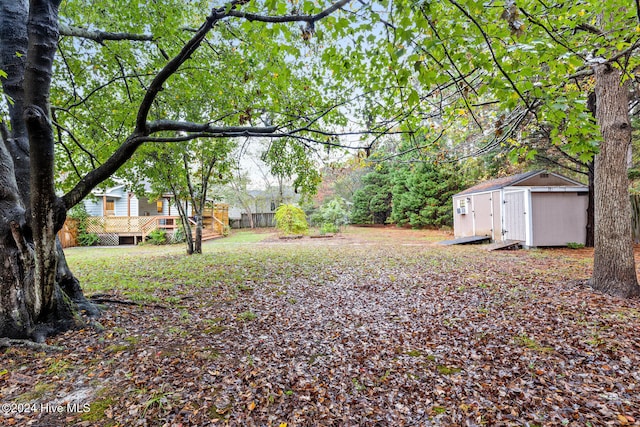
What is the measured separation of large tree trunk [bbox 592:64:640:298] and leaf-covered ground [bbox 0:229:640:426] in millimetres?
510

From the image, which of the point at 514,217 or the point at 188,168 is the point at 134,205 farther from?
the point at 514,217

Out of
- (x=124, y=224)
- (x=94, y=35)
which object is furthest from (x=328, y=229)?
(x=94, y=35)

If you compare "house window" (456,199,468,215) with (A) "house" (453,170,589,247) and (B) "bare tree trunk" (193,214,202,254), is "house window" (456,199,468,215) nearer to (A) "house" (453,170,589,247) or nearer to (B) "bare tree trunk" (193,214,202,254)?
(A) "house" (453,170,589,247)

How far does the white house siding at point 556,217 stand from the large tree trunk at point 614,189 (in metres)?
6.40

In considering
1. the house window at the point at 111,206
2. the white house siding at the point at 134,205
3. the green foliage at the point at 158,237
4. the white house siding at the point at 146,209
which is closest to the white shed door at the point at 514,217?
the green foliage at the point at 158,237

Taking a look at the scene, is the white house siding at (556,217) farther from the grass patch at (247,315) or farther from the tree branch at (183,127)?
the tree branch at (183,127)

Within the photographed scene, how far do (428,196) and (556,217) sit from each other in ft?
34.0

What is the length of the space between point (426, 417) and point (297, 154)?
14.0ft

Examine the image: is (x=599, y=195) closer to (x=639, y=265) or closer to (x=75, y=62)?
(x=639, y=265)

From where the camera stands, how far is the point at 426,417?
80.7 inches

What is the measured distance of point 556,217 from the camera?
10297 millimetres

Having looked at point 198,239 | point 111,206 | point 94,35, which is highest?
point 94,35

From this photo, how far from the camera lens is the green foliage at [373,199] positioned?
2538 centimetres

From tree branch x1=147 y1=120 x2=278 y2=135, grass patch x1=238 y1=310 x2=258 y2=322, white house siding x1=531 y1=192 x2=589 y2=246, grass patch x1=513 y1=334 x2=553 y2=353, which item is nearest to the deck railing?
grass patch x1=238 y1=310 x2=258 y2=322
